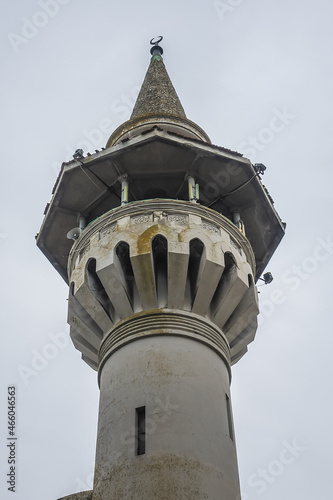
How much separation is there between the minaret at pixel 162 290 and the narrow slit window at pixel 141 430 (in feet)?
0.06

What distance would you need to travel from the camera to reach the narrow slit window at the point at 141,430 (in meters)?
12.1

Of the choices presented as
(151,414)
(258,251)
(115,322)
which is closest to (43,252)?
(115,322)

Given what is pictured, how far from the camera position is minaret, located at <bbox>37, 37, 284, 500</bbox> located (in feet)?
39.5

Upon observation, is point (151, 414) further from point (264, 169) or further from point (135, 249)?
point (264, 169)

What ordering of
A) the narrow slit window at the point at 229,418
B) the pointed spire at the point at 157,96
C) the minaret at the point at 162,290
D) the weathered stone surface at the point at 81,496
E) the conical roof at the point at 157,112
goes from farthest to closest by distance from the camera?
the pointed spire at the point at 157,96
the conical roof at the point at 157,112
the narrow slit window at the point at 229,418
the weathered stone surface at the point at 81,496
the minaret at the point at 162,290

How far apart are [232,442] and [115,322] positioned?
358 cm

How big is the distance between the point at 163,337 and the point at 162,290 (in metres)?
1.21

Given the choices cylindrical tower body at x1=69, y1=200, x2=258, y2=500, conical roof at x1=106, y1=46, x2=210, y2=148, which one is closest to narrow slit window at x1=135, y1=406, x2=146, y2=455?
cylindrical tower body at x1=69, y1=200, x2=258, y2=500

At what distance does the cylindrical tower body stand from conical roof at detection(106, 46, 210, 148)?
376 centimetres

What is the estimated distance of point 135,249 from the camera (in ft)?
46.8

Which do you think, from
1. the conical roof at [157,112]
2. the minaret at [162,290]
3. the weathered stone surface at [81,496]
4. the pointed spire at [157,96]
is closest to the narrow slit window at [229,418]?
the minaret at [162,290]

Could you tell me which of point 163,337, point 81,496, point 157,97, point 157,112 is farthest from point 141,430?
point 157,97

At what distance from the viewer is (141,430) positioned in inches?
488

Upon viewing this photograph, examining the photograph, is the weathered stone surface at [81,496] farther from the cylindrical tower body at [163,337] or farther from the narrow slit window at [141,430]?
the narrow slit window at [141,430]
